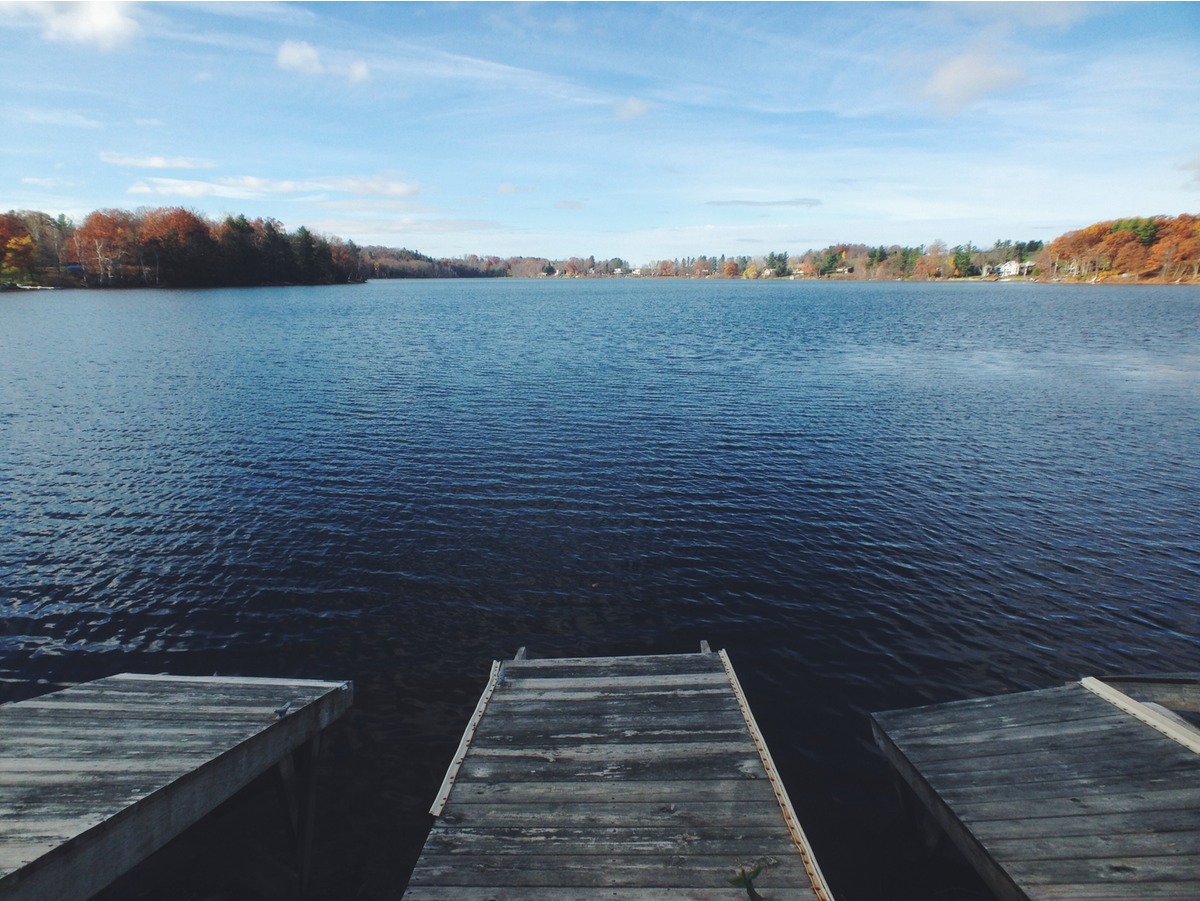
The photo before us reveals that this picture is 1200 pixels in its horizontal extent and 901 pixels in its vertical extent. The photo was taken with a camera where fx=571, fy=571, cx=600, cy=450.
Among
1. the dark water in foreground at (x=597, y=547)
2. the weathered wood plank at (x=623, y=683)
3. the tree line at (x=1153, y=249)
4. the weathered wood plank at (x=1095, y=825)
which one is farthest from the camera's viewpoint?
the tree line at (x=1153, y=249)

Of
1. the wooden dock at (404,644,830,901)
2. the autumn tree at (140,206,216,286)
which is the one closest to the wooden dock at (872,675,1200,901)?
the wooden dock at (404,644,830,901)

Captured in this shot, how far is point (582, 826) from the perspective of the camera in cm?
759

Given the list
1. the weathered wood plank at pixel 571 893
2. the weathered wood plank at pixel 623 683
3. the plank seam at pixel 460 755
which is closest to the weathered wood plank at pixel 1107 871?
the weathered wood plank at pixel 571 893

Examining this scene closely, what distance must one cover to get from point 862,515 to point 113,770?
22934 mm

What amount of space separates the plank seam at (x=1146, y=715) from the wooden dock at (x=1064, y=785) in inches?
0.7

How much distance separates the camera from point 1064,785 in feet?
27.6

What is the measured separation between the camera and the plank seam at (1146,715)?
8766mm

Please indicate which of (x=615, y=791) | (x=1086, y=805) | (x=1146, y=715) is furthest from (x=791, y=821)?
(x=1146, y=715)

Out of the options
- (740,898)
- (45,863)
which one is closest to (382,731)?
(45,863)

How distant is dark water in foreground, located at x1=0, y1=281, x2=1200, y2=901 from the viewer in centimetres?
1342

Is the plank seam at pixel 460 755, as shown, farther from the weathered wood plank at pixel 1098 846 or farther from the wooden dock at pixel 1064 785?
the weathered wood plank at pixel 1098 846

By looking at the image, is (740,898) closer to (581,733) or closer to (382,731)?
(581,733)

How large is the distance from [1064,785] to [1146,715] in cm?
251

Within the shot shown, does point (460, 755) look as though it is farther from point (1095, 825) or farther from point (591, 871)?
point (1095, 825)
